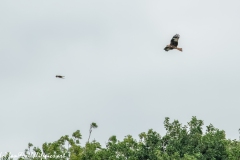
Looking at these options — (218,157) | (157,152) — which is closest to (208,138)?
(218,157)

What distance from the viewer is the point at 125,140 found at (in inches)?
1300

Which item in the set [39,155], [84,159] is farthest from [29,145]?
[84,159]

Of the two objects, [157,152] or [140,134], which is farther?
[140,134]

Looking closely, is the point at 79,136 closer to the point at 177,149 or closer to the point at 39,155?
the point at 39,155

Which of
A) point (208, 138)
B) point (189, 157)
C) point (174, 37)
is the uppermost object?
point (174, 37)

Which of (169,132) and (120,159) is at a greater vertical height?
(169,132)

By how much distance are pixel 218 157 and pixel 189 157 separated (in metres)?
4.26

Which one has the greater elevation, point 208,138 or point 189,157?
point 208,138

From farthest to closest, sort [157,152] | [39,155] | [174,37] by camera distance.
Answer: [39,155] → [157,152] → [174,37]

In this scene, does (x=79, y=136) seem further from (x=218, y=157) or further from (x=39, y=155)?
(x=218, y=157)

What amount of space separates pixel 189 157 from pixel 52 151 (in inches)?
456

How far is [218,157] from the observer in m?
30.7

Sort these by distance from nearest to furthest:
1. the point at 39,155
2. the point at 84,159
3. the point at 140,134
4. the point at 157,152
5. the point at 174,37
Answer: the point at 174,37 < the point at 157,152 < the point at 84,159 < the point at 39,155 < the point at 140,134

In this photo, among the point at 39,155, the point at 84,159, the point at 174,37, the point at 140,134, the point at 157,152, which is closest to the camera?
the point at 174,37
